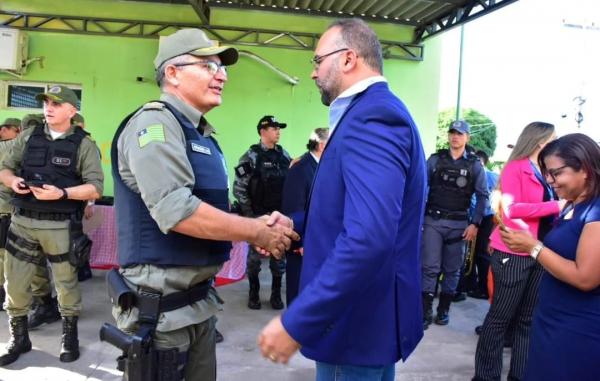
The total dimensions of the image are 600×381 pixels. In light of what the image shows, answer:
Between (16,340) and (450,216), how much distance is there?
13.8 feet

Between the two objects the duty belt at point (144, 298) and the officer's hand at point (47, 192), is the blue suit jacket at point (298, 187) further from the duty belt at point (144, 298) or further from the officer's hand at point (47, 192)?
the duty belt at point (144, 298)

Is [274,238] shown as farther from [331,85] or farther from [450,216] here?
[450,216]

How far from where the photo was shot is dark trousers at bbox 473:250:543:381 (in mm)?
3281

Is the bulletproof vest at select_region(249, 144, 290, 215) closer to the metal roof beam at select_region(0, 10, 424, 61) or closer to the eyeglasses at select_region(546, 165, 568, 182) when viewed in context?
the metal roof beam at select_region(0, 10, 424, 61)

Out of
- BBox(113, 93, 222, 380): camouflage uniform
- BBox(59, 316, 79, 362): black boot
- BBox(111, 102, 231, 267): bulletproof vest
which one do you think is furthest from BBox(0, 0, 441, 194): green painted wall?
BBox(111, 102, 231, 267): bulletproof vest

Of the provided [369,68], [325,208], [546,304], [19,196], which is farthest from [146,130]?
[19,196]

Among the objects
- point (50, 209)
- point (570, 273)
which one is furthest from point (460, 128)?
point (50, 209)

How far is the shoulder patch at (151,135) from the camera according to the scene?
1701mm

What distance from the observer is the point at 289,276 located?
3707 mm

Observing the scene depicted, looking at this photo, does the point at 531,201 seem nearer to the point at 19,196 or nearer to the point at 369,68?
the point at 369,68

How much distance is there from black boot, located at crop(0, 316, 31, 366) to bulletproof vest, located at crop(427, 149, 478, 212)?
4026mm

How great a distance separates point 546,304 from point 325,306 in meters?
1.40

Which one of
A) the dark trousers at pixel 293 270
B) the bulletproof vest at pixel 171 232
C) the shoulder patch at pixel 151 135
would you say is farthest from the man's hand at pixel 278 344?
the dark trousers at pixel 293 270

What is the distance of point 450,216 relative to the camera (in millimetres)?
4957
